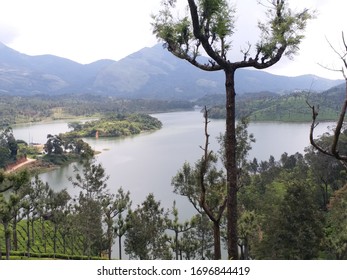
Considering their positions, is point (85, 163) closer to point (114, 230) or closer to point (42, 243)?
point (114, 230)

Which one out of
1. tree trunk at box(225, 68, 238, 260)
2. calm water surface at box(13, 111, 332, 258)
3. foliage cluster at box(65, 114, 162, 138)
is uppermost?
tree trunk at box(225, 68, 238, 260)

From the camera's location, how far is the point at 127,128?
210 feet

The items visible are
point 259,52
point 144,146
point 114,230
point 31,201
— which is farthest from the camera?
point 144,146

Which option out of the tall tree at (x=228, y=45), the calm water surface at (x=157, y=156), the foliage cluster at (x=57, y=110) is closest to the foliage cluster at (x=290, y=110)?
the calm water surface at (x=157, y=156)

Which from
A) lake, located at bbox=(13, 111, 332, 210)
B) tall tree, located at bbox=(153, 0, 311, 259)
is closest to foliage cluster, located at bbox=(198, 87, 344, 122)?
lake, located at bbox=(13, 111, 332, 210)

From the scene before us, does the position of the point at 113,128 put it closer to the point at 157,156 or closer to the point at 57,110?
the point at 157,156

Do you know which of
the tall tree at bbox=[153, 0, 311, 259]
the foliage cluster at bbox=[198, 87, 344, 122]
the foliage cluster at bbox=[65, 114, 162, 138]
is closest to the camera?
the tall tree at bbox=[153, 0, 311, 259]

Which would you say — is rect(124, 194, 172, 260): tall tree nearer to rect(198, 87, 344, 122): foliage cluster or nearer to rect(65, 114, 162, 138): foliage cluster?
rect(65, 114, 162, 138): foliage cluster

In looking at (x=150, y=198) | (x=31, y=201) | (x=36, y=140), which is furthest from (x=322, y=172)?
(x=36, y=140)

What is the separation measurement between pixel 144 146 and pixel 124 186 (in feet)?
68.6

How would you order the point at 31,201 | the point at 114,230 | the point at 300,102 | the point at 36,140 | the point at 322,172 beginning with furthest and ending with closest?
the point at 300,102 < the point at 36,140 < the point at 322,172 < the point at 31,201 < the point at 114,230

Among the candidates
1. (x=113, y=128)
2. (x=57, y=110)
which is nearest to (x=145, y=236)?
(x=113, y=128)

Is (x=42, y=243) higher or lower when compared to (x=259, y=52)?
lower

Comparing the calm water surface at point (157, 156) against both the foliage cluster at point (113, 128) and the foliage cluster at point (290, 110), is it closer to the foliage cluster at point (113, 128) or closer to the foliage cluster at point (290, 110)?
the foliage cluster at point (113, 128)
